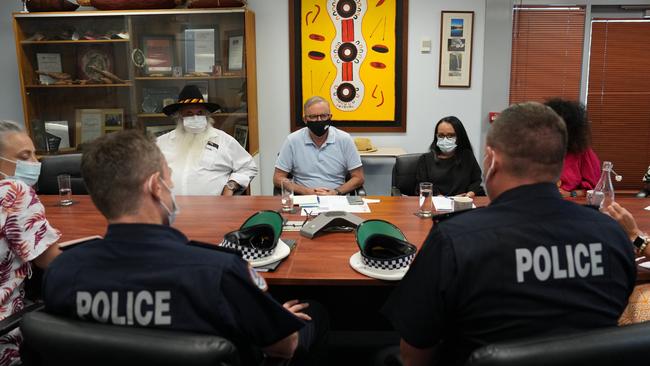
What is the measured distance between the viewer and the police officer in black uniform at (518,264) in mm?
1055

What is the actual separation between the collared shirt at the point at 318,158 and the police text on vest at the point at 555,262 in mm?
2455

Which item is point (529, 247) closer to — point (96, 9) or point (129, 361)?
point (129, 361)

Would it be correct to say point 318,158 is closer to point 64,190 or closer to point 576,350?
point 64,190

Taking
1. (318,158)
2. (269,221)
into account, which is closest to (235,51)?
(318,158)

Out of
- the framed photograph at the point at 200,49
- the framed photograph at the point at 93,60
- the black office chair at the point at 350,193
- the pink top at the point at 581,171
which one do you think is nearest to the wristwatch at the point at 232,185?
the black office chair at the point at 350,193

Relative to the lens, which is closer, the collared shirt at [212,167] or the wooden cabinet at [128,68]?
the collared shirt at [212,167]

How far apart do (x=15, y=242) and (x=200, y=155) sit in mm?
1766

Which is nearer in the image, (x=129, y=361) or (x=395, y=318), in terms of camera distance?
(x=129, y=361)

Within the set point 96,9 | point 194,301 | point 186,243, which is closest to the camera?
point 194,301

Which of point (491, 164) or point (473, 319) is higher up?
point (491, 164)

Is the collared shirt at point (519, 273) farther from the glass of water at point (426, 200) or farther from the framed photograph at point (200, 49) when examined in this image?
the framed photograph at point (200, 49)

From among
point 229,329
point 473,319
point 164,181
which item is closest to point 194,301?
point 229,329

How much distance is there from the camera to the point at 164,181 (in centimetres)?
120

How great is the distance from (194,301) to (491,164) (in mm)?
Result: 799
